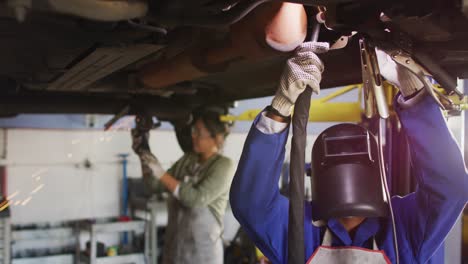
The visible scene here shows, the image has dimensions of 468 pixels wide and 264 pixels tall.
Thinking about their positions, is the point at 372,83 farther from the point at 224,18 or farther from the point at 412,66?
the point at 224,18

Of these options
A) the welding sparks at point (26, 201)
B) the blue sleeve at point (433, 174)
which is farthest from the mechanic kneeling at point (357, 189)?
the welding sparks at point (26, 201)

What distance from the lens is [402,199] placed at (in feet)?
5.02

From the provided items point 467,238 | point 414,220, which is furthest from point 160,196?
point 414,220

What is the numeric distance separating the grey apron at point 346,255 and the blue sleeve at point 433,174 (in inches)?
5.4

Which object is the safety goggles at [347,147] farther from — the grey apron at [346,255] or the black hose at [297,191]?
the black hose at [297,191]

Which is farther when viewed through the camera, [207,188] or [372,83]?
[207,188]

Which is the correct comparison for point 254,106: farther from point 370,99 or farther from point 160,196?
point 370,99

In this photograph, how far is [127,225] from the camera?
13.1ft

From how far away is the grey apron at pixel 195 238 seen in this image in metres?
2.78

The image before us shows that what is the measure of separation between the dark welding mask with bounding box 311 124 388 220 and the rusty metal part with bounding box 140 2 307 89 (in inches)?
13.7

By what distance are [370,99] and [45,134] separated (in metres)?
3.93

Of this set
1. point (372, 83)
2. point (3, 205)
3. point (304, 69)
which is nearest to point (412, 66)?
point (372, 83)

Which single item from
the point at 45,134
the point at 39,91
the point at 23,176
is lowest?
the point at 23,176

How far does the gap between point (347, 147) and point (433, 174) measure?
25 cm
